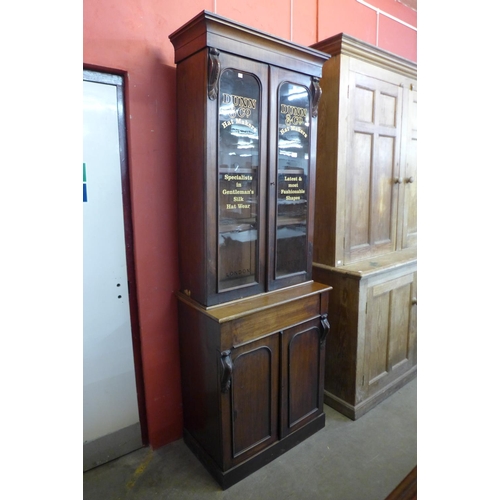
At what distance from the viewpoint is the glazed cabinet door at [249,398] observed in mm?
1844

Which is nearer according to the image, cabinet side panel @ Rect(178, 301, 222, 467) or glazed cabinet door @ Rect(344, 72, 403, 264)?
cabinet side panel @ Rect(178, 301, 222, 467)

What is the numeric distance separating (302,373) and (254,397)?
1.14 feet

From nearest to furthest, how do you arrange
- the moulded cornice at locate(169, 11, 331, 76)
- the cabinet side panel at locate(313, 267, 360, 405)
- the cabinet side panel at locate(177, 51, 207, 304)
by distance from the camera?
1. the moulded cornice at locate(169, 11, 331, 76)
2. the cabinet side panel at locate(177, 51, 207, 304)
3. the cabinet side panel at locate(313, 267, 360, 405)

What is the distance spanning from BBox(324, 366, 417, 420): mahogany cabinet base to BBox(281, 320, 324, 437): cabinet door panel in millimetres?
262

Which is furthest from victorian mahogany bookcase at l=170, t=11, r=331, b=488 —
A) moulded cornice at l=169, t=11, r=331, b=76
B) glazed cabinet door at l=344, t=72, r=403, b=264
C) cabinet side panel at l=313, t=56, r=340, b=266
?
glazed cabinet door at l=344, t=72, r=403, b=264

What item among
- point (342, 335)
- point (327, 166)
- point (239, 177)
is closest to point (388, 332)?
point (342, 335)

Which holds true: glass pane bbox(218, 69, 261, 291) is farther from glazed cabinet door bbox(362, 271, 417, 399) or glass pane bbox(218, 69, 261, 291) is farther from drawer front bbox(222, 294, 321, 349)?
glazed cabinet door bbox(362, 271, 417, 399)

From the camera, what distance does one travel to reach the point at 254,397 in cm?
195

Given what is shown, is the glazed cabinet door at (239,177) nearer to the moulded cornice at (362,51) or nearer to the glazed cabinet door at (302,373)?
the glazed cabinet door at (302,373)

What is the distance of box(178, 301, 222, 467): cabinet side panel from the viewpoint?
1859 mm

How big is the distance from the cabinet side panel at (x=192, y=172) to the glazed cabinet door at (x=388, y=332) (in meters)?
1.13
